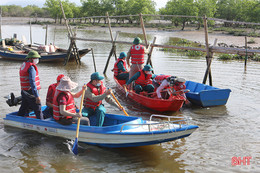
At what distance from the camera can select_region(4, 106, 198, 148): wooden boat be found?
666 centimetres

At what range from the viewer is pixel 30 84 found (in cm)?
756

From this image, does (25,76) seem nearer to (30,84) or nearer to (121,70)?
(30,84)

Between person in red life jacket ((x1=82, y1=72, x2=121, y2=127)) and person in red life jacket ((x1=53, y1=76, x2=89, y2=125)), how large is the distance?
1.17 ft

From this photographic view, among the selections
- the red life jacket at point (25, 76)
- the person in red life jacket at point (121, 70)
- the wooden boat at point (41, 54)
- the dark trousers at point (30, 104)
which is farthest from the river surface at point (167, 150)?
the wooden boat at point (41, 54)

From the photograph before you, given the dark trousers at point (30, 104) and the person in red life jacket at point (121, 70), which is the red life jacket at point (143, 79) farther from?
the dark trousers at point (30, 104)

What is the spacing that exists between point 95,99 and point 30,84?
1.70m

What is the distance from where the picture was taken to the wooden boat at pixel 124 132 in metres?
6.66

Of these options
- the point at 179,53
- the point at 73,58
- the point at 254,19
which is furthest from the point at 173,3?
the point at 73,58

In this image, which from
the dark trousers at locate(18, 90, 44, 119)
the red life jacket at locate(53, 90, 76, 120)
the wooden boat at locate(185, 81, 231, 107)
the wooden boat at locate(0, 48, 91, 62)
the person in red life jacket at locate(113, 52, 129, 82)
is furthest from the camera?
the wooden boat at locate(0, 48, 91, 62)

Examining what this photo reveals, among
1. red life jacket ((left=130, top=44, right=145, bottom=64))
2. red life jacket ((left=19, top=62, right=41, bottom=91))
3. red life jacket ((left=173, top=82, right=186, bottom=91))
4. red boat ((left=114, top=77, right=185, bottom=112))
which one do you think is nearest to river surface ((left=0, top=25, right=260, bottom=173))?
red boat ((left=114, top=77, right=185, bottom=112))

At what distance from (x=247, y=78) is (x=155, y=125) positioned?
972cm

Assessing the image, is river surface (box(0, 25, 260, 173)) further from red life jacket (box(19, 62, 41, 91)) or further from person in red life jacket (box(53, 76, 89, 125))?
red life jacket (box(19, 62, 41, 91))

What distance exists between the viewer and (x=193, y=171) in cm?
650

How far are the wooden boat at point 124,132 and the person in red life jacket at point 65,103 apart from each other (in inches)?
8.5
